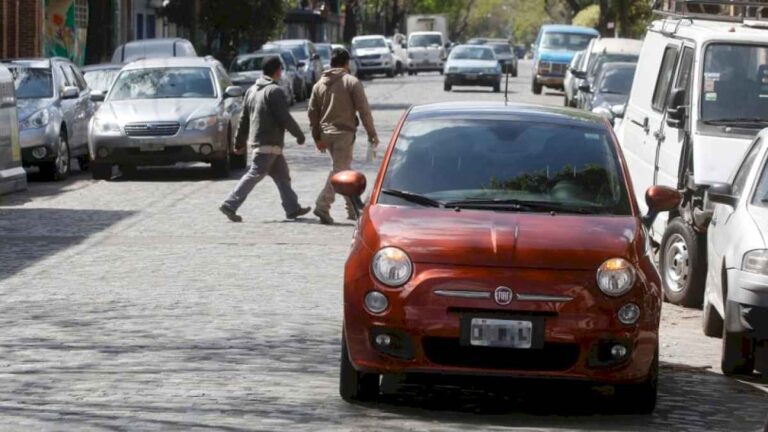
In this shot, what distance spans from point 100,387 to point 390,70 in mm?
70507

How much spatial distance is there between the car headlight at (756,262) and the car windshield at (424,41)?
3044 inches

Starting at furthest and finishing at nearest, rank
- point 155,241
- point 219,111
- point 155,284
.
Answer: point 219,111
point 155,241
point 155,284

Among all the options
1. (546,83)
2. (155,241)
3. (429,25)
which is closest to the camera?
(155,241)

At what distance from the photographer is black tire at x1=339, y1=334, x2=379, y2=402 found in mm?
8945

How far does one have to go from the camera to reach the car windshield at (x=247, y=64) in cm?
4647

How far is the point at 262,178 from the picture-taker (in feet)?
62.4

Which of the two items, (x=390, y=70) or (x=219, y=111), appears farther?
(x=390, y=70)

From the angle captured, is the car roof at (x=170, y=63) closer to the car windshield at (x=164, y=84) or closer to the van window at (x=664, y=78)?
the car windshield at (x=164, y=84)

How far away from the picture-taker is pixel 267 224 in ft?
61.7

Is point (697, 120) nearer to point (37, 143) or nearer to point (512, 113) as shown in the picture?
point (512, 113)

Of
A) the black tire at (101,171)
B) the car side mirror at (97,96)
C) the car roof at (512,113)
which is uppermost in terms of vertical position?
the car roof at (512,113)

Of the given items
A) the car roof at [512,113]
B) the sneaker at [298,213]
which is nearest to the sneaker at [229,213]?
the sneaker at [298,213]

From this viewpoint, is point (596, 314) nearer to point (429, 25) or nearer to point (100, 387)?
point (100, 387)

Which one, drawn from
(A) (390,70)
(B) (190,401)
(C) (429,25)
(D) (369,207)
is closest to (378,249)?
(D) (369,207)
